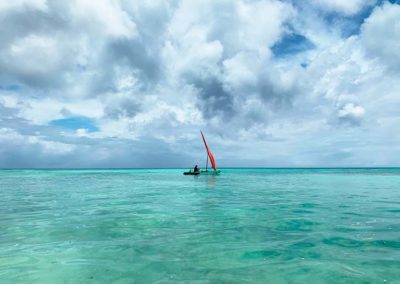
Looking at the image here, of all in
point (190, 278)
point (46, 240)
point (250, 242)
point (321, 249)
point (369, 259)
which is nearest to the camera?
point (190, 278)

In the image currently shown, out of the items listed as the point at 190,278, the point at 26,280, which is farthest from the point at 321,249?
the point at 26,280

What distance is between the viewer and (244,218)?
1546cm

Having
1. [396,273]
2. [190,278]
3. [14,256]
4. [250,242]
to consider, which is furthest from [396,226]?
[14,256]

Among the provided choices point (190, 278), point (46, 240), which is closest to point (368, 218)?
point (190, 278)

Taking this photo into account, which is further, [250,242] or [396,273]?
[250,242]

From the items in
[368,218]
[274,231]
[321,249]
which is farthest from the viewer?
[368,218]

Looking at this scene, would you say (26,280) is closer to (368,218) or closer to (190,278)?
(190,278)

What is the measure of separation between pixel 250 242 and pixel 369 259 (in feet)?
12.4

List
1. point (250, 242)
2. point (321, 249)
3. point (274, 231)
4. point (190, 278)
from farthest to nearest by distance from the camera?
point (274, 231) → point (250, 242) → point (321, 249) → point (190, 278)

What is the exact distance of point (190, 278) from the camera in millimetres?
7320

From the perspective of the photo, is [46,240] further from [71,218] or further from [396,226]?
[396,226]

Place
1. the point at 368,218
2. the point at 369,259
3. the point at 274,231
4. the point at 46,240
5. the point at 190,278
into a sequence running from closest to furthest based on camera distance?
the point at 190,278 → the point at 369,259 → the point at 46,240 → the point at 274,231 → the point at 368,218

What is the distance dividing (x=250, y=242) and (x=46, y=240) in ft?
25.8

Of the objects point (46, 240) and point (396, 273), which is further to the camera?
point (46, 240)
